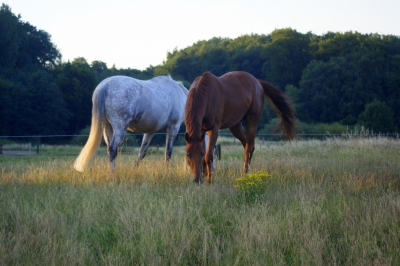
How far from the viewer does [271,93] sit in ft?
31.6

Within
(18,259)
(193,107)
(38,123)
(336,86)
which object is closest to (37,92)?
(38,123)

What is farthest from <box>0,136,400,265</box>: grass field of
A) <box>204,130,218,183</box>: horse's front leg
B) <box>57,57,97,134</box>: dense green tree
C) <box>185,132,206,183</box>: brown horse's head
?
<box>57,57,97,134</box>: dense green tree

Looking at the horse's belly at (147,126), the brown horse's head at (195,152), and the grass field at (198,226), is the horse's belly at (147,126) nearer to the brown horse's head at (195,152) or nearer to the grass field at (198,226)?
the grass field at (198,226)

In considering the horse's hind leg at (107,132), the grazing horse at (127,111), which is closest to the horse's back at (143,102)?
the grazing horse at (127,111)

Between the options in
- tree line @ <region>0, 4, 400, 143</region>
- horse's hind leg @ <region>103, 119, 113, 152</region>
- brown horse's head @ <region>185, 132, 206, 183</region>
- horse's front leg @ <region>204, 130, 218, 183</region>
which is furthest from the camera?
tree line @ <region>0, 4, 400, 143</region>

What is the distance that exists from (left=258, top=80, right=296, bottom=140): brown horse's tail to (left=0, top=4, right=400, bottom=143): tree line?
23500mm

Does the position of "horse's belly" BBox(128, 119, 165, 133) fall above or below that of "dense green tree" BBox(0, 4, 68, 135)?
below

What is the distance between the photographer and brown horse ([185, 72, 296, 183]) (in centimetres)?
658

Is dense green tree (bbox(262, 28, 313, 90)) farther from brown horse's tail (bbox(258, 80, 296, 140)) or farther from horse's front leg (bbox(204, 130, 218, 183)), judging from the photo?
horse's front leg (bbox(204, 130, 218, 183))

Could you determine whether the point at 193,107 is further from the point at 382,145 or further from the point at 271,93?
the point at 382,145

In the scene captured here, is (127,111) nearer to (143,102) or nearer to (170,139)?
(143,102)

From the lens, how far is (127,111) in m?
8.26

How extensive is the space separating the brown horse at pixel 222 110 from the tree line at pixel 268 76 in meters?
23.8

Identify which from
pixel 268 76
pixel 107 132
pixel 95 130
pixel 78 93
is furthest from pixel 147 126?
pixel 268 76
